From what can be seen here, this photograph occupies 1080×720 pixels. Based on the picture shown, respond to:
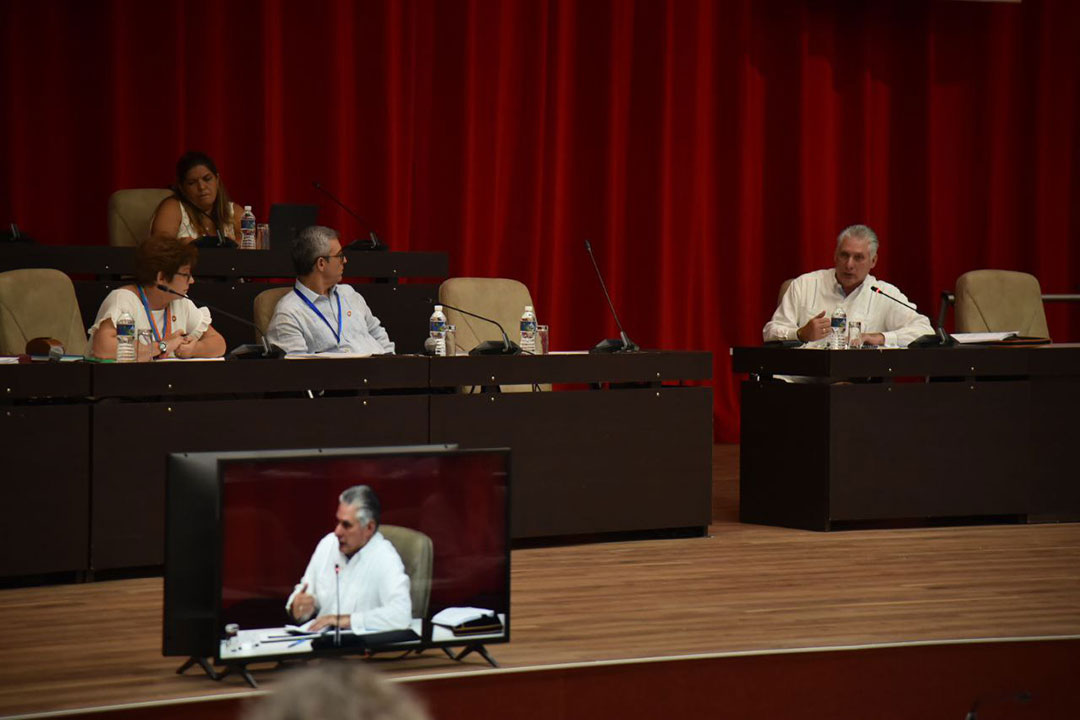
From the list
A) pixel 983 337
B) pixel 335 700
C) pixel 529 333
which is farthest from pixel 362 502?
pixel 983 337

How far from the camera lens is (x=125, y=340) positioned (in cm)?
416

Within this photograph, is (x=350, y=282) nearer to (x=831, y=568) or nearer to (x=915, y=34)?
(x=831, y=568)

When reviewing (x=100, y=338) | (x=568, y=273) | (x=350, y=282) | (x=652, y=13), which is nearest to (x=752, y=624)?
(x=100, y=338)

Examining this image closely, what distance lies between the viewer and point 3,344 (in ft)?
15.2

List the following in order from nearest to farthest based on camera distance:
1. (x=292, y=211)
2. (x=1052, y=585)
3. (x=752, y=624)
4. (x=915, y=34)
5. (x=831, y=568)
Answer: (x=752, y=624), (x=1052, y=585), (x=831, y=568), (x=292, y=211), (x=915, y=34)

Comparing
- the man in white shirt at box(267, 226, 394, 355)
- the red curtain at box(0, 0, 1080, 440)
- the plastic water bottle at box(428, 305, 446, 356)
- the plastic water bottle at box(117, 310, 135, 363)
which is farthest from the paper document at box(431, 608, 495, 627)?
the red curtain at box(0, 0, 1080, 440)

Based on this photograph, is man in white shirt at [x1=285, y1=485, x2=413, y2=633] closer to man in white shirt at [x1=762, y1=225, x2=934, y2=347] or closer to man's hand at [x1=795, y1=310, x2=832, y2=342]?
man's hand at [x1=795, y1=310, x2=832, y2=342]

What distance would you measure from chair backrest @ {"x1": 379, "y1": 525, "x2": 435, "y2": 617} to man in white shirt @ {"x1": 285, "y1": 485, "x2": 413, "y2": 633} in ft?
0.05

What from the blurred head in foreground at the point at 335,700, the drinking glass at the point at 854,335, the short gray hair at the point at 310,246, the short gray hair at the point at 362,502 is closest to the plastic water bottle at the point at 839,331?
the drinking glass at the point at 854,335

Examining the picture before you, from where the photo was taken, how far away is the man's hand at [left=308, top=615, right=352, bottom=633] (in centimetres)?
285

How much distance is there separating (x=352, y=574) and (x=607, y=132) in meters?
4.99

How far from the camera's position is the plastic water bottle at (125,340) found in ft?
13.6

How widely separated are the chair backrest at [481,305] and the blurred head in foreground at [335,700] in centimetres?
419

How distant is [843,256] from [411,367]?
6.93 ft
